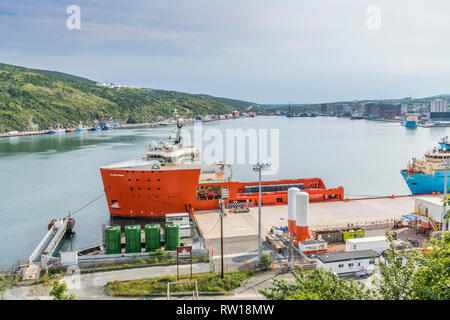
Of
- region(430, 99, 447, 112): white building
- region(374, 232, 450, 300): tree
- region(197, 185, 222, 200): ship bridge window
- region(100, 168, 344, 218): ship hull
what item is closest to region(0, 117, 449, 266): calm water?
region(100, 168, 344, 218): ship hull

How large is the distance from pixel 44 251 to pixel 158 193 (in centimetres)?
701

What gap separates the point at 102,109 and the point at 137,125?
1465 cm

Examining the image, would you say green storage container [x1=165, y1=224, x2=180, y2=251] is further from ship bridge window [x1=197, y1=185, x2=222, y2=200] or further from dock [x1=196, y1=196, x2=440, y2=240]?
ship bridge window [x1=197, y1=185, x2=222, y2=200]

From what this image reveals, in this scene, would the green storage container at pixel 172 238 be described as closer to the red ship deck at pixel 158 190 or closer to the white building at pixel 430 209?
the red ship deck at pixel 158 190

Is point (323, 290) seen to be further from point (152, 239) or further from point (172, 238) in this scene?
point (152, 239)

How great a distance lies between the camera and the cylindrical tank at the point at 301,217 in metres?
16.1

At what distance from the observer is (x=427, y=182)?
2803 centimetres

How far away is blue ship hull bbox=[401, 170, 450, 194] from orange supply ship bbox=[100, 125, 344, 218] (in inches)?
360

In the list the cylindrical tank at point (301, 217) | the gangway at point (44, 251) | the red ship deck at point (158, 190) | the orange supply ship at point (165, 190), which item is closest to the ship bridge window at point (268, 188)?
the orange supply ship at point (165, 190)

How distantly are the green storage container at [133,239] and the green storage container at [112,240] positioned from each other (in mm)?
413

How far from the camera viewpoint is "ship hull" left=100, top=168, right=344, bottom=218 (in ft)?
71.1

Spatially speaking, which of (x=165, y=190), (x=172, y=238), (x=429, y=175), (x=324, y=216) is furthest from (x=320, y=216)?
(x=429, y=175)

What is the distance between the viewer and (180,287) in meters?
12.2
